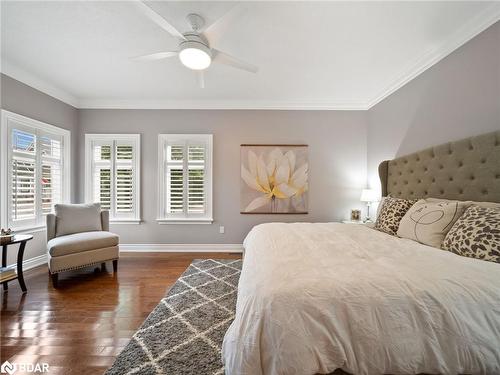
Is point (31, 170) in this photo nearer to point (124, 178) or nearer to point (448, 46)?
point (124, 178)

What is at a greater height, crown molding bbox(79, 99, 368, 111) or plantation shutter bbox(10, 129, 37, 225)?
crown molding bbox(79, 99, 368, 111)

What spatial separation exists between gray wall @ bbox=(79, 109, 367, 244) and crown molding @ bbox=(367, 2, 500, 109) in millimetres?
960

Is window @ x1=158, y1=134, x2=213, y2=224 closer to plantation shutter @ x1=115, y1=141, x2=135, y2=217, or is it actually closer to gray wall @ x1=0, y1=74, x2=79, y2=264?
plantation shutter @ x1=115, y1=141, x2=135, y2=217

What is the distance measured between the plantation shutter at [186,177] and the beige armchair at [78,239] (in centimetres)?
98

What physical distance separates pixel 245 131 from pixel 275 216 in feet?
5.31

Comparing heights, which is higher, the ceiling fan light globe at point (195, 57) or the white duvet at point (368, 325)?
the ceiling fan light globe at point (195, 57)

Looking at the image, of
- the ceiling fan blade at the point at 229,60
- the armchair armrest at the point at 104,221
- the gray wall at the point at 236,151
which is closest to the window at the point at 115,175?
the gray wall at the point at 236,151

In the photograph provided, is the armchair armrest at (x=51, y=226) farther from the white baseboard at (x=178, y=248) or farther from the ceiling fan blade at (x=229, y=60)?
the ceiling fan blade at (x=229, y=60)

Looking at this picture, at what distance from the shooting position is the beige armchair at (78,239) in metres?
2.48

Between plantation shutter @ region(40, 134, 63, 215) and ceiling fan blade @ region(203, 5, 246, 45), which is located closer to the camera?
ceiling fan blade @ region(203, 5, 246, 45)

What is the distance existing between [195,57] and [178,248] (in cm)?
304

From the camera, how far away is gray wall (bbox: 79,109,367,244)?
375cm

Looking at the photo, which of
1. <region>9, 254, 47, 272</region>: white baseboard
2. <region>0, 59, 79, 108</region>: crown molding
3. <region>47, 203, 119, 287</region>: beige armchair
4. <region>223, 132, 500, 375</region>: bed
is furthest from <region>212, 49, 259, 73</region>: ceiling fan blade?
<region>9, 254, 47, 272</region>: white baseboard

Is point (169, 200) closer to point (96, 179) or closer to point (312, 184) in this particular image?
point (96, 179)
